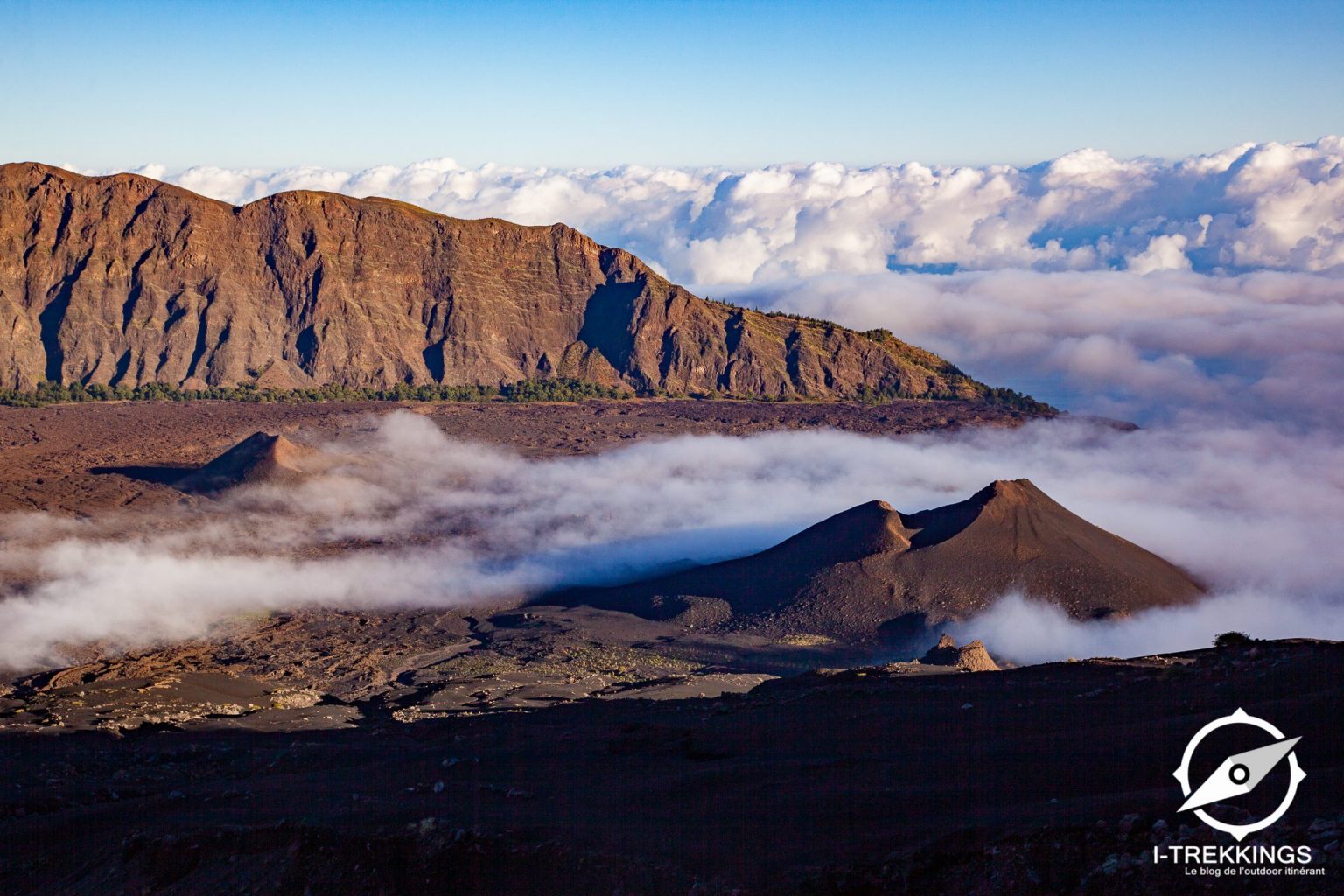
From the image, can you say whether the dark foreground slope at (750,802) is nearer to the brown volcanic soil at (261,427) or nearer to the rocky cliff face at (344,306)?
the brown volcanic soil at (261,427)

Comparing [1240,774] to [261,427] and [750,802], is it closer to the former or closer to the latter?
[750,802]

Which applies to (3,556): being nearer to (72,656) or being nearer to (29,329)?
(72,656)

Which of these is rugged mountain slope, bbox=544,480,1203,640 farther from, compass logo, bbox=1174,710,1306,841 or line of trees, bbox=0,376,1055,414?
line of trees, bbox=0,376,1055,414

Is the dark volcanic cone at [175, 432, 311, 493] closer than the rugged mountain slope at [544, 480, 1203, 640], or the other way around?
the rugged mountain slope at [544, 480, 1203, 640]

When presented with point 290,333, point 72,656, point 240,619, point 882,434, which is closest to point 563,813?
point 72,656

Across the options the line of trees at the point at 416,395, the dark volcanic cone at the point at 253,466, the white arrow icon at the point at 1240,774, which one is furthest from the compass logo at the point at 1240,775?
the line of trees at the point at 416,395

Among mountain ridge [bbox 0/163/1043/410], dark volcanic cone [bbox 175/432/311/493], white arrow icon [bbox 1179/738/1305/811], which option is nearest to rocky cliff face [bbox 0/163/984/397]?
mountain ridge [bbox 0/163/1043/410]

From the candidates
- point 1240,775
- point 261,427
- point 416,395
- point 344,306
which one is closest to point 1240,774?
point 1240,775
